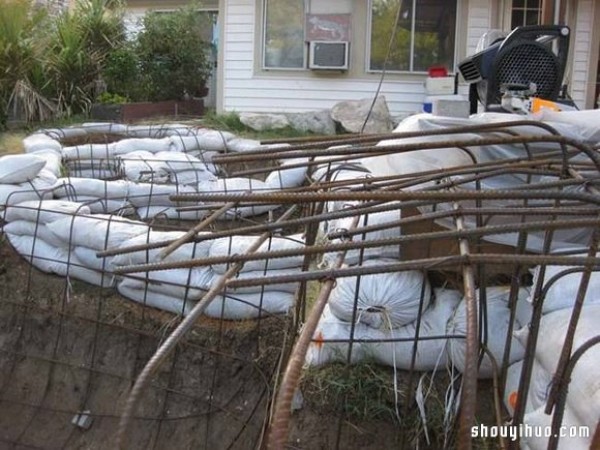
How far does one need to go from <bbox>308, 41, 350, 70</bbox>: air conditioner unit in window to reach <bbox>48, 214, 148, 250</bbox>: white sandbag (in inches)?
224

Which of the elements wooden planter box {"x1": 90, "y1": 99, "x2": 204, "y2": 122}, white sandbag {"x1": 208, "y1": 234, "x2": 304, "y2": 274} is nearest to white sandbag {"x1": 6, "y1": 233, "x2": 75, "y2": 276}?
white sandbag {"x1": 208, "y1": 234, "x2": 304, "y2": 274}

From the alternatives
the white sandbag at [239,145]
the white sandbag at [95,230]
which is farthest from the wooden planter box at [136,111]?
the white sandbag at [95,230]

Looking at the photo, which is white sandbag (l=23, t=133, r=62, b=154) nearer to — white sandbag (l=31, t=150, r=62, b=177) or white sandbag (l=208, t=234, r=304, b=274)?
white sandbag (l=31, t=150, r=62, b=177)

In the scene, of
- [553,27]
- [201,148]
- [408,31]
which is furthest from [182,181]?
[408,31]

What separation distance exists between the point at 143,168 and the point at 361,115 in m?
3.57

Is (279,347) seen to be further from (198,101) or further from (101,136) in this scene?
(198,101)

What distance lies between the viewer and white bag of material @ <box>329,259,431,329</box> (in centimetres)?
251

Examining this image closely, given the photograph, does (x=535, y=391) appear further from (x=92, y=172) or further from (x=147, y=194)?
(x=92, y=172)

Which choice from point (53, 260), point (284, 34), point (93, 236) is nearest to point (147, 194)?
point (53, 260)

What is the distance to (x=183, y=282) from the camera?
349 centimetres

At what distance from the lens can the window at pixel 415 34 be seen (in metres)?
8.99

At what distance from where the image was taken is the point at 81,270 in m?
3.95

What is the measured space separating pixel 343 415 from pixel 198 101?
28.3 ft

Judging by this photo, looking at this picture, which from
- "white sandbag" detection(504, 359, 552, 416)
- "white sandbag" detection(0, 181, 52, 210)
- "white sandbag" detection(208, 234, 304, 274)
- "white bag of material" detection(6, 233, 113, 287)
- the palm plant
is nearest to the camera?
"white sandbag" detection(504, 359, 552, 416)
